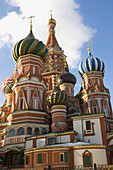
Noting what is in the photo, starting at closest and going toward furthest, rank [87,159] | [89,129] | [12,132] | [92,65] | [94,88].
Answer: [87,159] → [89,129] → [12,132] → [94,88] → [92,65]

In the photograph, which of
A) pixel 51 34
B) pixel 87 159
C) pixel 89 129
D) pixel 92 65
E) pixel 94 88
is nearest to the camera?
pixel 87 159

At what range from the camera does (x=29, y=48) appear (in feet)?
88.4

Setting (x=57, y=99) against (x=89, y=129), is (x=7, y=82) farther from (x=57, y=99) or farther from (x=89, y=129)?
(x=89, y=129)

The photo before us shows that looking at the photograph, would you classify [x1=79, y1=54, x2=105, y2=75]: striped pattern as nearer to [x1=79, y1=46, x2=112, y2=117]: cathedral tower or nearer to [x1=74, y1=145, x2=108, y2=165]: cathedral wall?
[x1=79, y1=46, x2=112, y2=117]: cathedral tower

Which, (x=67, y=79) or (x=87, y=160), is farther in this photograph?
(x=67, y=79)

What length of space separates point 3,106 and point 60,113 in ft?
46.7

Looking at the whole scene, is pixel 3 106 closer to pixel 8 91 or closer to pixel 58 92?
pixel 8 91

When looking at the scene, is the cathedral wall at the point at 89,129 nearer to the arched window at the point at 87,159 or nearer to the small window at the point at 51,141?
the arched window at the point at 87,159

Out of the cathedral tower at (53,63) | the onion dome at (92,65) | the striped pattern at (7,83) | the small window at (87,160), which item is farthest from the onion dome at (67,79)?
the small window at (87,160)

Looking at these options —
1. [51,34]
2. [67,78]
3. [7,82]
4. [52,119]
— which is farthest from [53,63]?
[52,119]

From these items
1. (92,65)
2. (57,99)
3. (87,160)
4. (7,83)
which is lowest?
(87,160)

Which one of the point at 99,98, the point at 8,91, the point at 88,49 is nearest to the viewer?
the point at 99,98

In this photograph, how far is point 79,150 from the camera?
659 inches

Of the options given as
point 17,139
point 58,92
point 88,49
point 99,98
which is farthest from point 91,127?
point 88,49
